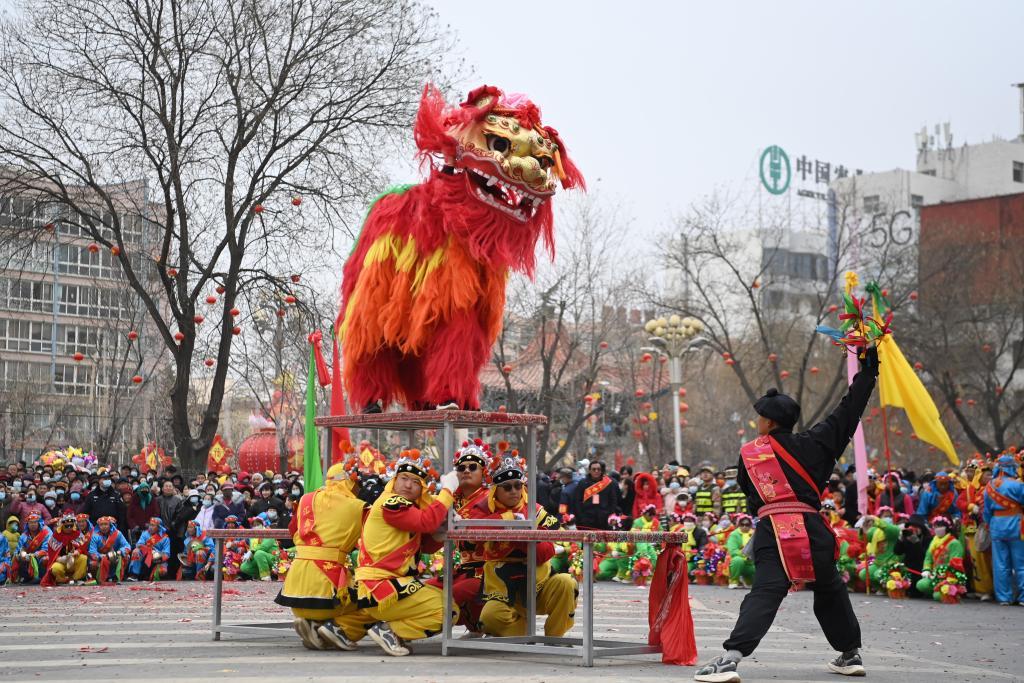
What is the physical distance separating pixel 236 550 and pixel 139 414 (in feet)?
78.2

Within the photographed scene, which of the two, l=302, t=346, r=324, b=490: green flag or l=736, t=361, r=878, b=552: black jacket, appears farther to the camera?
l=302, t=346, r=324, b=490: green flag

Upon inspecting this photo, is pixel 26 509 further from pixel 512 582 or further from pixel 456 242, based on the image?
pixel 456 242

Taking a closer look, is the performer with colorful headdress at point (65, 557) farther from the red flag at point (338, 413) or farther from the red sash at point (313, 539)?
the red sash at point (313, 539)

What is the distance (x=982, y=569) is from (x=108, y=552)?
1057 cm

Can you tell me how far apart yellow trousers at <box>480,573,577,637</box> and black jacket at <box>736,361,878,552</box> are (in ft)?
5.64

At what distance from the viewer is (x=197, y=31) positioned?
1825 cm

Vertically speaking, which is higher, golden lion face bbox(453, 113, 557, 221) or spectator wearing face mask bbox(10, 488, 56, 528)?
golden lion face bbox(453, 113, 557, 221)

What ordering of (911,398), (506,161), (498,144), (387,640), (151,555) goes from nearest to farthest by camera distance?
(387,640) < (506,161) < (498,144) < (911,398) < (151,555)

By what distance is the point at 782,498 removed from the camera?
6.90 m

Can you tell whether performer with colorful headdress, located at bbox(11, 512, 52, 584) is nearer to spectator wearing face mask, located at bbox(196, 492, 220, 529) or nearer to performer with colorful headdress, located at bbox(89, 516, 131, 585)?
performer with colorful headdress, located at bbox(89, 516, 131, 585)

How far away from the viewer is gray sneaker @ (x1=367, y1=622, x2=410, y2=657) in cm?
769

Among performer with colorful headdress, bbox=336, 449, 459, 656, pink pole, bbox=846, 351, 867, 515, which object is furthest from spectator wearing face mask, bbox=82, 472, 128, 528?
performer with colorful headdress, bbox=336, 449, 459, 656

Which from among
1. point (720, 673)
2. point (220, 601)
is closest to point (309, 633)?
Answer: point (220, 601)

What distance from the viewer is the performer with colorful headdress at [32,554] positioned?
16.2m
